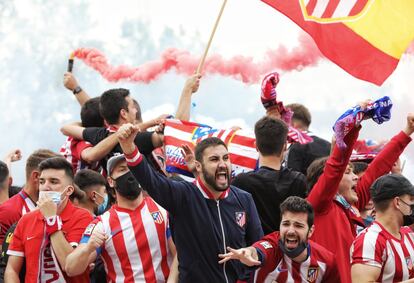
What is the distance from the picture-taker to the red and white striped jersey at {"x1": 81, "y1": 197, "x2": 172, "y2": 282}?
7547 mm

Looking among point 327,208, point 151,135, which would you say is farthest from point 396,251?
point 151,135

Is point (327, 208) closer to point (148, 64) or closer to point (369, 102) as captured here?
point (369, 102)

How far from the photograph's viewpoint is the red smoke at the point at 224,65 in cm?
1028

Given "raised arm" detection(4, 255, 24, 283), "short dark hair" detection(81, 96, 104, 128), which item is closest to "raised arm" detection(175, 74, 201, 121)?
"short dark hair" detection(81, 96, 104, 128)

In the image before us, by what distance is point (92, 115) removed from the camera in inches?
375

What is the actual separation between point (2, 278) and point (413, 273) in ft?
10.9

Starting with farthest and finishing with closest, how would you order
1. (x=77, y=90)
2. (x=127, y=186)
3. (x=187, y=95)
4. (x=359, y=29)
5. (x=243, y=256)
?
(x=77, y=90) → (x=359, y=29) → (x=187, y=95) → (x=127, y=186) → (x=243, y=256)

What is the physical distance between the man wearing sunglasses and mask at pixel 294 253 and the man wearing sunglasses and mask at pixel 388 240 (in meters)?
0.25

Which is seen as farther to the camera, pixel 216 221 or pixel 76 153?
pixel 76 153

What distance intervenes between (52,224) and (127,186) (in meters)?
0.64

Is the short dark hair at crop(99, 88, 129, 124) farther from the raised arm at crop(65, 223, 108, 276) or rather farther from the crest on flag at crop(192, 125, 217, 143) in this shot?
the raised arm at crop(65, 223, 108, 276)

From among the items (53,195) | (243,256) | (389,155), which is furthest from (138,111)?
(243,256)

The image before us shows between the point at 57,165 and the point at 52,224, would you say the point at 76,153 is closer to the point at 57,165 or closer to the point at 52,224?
the point at 57,165

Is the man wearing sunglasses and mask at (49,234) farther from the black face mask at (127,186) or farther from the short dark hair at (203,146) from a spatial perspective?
the short dark hair at (203,146)
